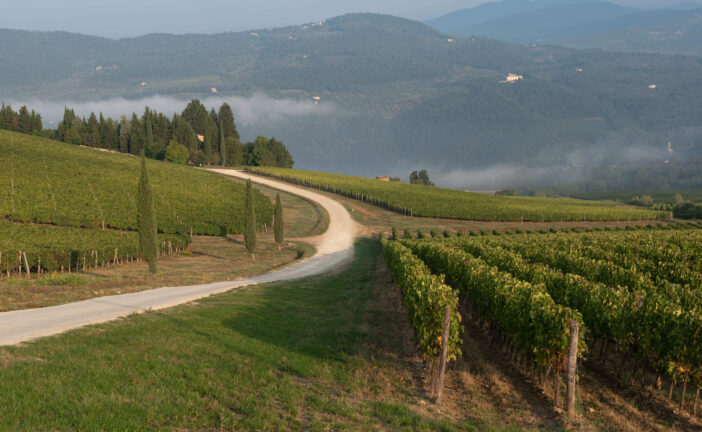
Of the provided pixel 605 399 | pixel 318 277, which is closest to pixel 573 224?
pixel 318 277

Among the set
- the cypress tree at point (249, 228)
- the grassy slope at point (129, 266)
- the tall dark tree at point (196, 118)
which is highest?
the tall dark tree at point (196, 118)

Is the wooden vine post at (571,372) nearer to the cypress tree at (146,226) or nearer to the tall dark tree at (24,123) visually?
the cypress tree at (146,226)

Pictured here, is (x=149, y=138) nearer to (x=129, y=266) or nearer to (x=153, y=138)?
(x=153, y=138)

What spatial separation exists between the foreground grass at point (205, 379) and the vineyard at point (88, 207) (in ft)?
89.6

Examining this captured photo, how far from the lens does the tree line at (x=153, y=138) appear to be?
155875mm

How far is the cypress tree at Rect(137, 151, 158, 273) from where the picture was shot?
43375mm

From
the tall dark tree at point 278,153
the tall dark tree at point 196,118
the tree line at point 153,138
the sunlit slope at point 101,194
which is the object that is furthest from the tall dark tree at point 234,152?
the sunlit slope at point 101,194

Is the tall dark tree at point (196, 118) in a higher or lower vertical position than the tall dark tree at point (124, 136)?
higher

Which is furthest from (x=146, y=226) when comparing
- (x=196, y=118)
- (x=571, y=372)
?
(x=196, y=118)

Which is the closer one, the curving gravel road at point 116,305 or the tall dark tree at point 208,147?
the curving gravel road at point 116,305

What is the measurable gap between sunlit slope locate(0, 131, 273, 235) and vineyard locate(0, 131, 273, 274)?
4.8 inches

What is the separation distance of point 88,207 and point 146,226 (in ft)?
100

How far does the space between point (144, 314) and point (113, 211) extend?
50621 millimetres

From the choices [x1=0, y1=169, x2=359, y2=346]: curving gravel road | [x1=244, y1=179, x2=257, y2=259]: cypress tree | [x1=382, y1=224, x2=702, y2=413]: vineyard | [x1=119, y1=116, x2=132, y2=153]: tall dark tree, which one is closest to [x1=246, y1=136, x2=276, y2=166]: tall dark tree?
[x1=119, y1=116, x2=132, y2=153]: tall dark tree
